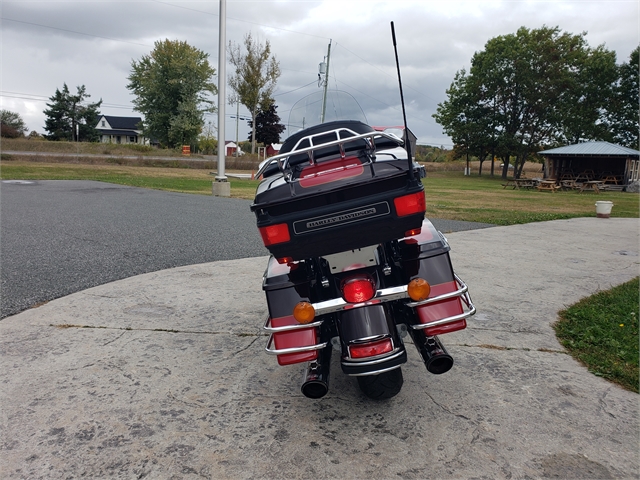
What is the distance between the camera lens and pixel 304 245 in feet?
8.04

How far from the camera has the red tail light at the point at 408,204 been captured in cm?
239

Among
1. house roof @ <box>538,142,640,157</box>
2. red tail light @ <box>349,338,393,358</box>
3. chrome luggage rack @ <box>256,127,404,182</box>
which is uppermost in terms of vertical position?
house roof @ <box>538,142,640,157</box>

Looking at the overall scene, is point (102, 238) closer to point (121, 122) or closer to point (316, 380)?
point (316, 380)

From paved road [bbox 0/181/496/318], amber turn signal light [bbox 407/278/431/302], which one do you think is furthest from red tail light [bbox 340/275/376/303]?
paved road [bbox 0/181/496/318]

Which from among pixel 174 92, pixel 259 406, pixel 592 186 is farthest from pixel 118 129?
pixel 259 406

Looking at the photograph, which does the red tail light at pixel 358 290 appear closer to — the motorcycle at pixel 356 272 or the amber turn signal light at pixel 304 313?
the motorcycle at pixel 356 272

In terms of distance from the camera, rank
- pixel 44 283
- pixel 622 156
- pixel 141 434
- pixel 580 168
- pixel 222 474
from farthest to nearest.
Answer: pixel 580 168 < pixel 622 156 < pixel 44 283 < pixel 141 434 < pixel 222 474

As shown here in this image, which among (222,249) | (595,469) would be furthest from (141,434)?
Result: (222,249)

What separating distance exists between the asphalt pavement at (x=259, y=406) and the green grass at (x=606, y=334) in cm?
13

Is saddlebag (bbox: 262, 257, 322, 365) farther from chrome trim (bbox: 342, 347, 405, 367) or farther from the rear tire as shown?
the rear tire

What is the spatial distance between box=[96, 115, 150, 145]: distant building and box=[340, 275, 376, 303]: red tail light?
276ft

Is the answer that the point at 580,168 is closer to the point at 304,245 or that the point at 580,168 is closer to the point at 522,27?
the point at 522,27

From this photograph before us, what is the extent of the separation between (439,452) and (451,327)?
0.64 meters

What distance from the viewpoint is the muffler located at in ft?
8.16
